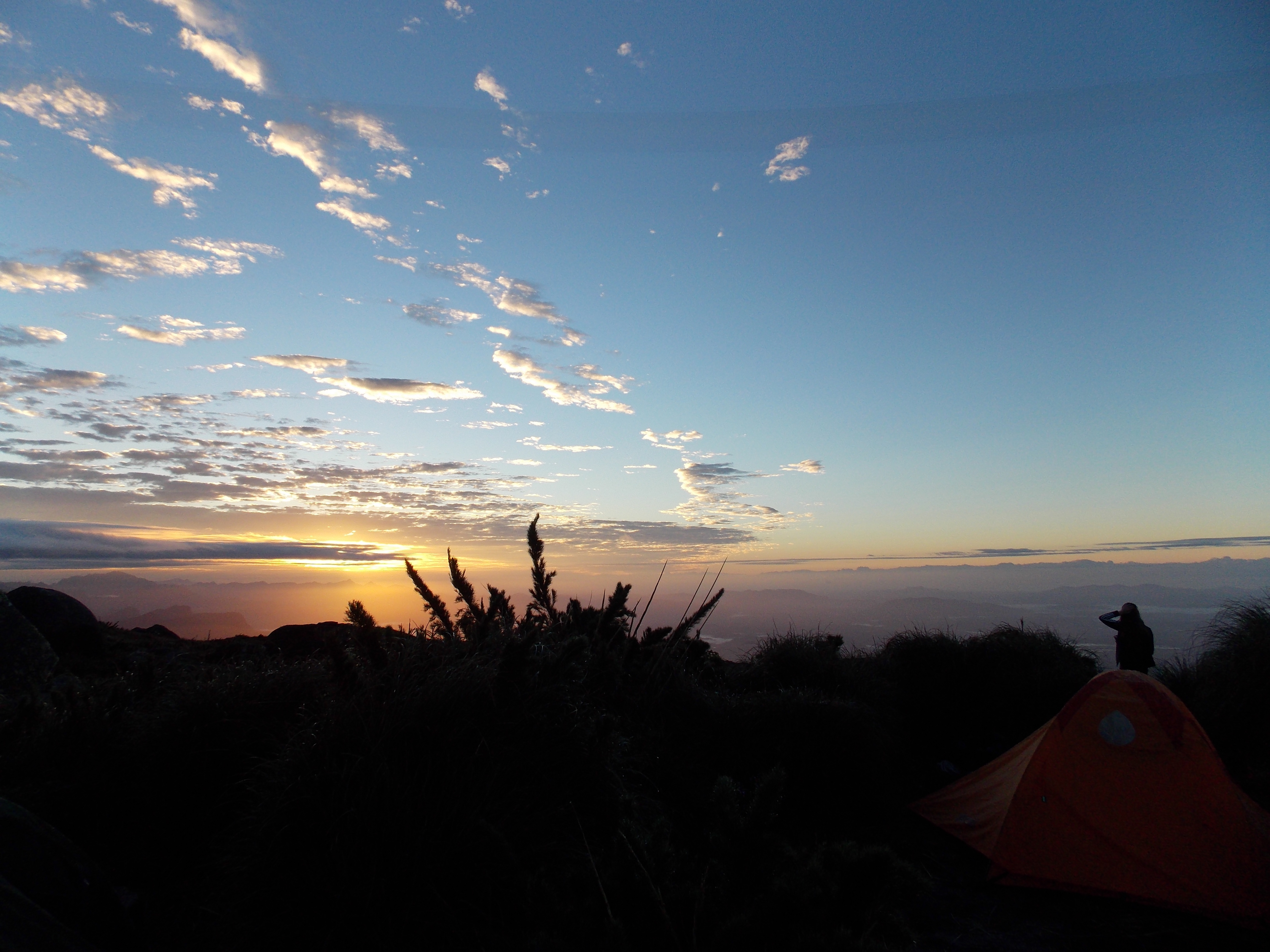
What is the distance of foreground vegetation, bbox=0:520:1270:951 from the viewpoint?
208 centimetres

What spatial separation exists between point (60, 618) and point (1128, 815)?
46.2 feet

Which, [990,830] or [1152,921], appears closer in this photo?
[1152,921]

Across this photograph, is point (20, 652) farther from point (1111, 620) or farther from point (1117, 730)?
point (1111, 620)

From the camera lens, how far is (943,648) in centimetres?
1212

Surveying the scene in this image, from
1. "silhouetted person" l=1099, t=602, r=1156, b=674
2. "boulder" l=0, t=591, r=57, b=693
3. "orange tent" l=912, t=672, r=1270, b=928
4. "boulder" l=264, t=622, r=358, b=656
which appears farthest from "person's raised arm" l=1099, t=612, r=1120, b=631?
"boulder" l=0, t=591, r=57, b=693

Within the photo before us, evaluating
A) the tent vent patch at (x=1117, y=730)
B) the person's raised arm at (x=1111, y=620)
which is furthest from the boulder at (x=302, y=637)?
the person's raised arm at (x=1111, y=620)

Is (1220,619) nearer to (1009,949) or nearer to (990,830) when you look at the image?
(990,830)

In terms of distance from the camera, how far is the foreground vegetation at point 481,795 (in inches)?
81.8

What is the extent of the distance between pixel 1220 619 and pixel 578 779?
12.9 metres

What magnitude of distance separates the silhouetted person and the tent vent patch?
4393mm

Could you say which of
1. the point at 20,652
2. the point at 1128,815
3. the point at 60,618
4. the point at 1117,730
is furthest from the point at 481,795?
the point at 60,618

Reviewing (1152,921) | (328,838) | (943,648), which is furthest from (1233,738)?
(328,838)

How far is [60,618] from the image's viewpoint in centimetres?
972

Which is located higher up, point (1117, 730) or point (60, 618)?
point (60, 618)
